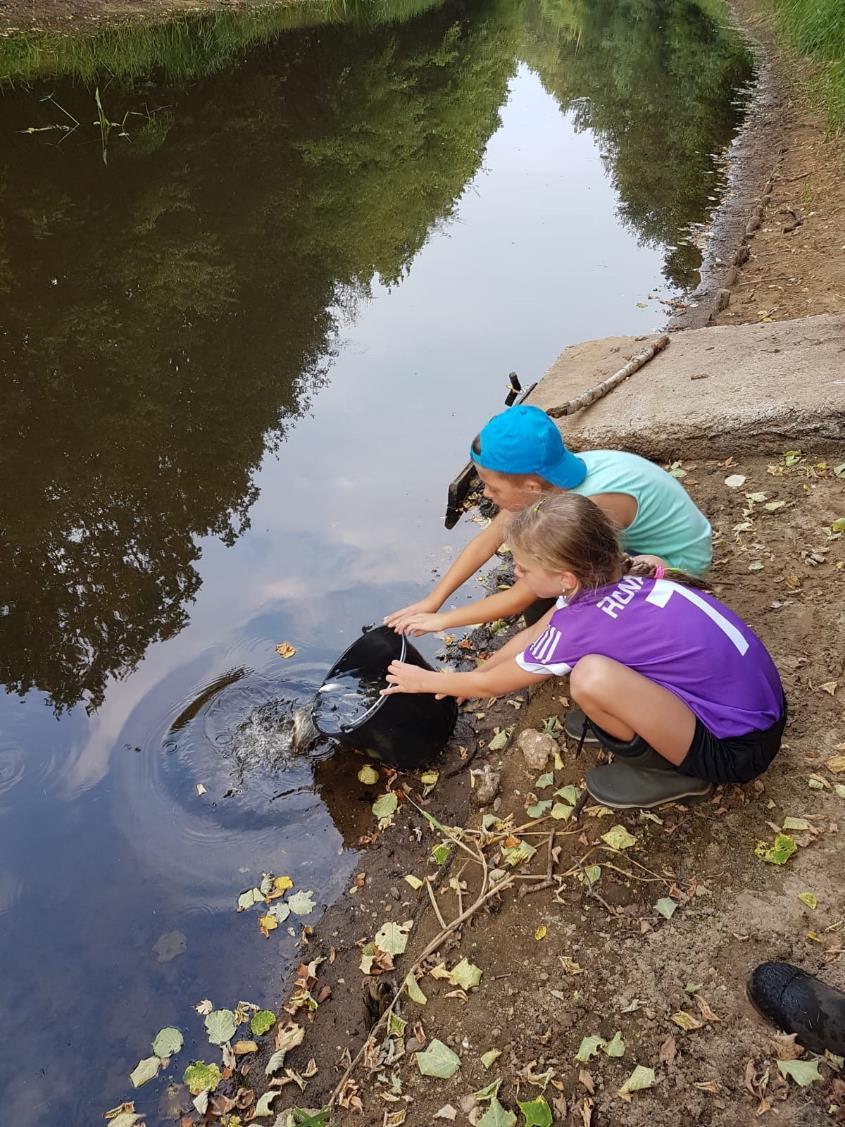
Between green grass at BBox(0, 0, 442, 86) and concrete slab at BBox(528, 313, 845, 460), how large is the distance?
11983 millimetres

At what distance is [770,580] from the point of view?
381cm

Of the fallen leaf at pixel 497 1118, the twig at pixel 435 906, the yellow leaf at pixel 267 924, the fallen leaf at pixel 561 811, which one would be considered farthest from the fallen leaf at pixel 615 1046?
the yellow leaf at pixel 267 924

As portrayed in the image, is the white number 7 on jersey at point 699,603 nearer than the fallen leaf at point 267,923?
Yes

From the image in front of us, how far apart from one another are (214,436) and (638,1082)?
15.5 ft

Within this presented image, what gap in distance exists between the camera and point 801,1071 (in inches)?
83.0

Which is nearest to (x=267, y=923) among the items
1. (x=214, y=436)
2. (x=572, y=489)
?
(x=572, y=489)

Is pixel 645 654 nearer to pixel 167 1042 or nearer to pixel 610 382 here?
pixel 167 1042

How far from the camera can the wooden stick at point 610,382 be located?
17.9ft

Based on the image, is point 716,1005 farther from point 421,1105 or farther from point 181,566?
point 181,566

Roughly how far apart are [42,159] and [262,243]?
11.4 feet

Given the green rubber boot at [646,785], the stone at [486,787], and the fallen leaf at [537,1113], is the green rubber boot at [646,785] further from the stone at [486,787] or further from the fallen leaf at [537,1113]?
the fallen leaf at [537,1113]

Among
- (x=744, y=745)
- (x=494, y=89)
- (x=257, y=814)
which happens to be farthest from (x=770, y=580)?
(x=494, y=89)

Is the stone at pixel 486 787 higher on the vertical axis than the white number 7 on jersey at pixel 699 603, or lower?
lower

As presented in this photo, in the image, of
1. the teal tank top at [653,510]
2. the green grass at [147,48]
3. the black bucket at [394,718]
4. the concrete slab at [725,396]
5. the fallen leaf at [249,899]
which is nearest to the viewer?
the teal tank top at [653,510]
